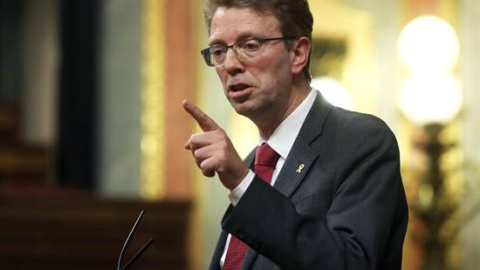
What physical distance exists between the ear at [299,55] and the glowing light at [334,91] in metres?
5.48

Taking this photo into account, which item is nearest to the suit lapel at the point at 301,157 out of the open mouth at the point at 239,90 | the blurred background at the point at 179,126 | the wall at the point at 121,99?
the open mouth at the point at 239,90

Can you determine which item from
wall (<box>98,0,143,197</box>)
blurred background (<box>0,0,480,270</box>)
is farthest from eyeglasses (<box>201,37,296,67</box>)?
wall (<box>98,0,143,197</box>)

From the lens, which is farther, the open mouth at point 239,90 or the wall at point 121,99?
the wall at point 121,99

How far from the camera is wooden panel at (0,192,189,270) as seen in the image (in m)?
7.08

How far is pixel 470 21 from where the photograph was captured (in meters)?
8.12

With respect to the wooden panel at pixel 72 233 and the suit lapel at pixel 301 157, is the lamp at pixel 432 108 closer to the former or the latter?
the wooden panel at pixel 72 233

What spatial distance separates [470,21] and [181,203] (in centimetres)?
224

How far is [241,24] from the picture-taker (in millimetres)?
2229

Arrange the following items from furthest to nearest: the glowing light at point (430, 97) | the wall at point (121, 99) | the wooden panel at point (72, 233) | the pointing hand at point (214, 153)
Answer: the wall at point (121, 99)
the wooden panel at point (72, 233)
the glowing light at point (430, 97)
the pointing hand at point (214, 153)

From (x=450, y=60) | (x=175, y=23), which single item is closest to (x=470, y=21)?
(x=450, y=60)

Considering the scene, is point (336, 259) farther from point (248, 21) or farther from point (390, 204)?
point (248, 21)

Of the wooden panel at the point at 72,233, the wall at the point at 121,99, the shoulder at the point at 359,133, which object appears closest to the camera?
the shoulder at the point at 359,133

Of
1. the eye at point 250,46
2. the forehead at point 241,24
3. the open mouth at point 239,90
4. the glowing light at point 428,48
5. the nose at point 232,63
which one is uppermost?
the forehead at point 241,24

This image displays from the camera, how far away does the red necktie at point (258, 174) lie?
2273 mm
